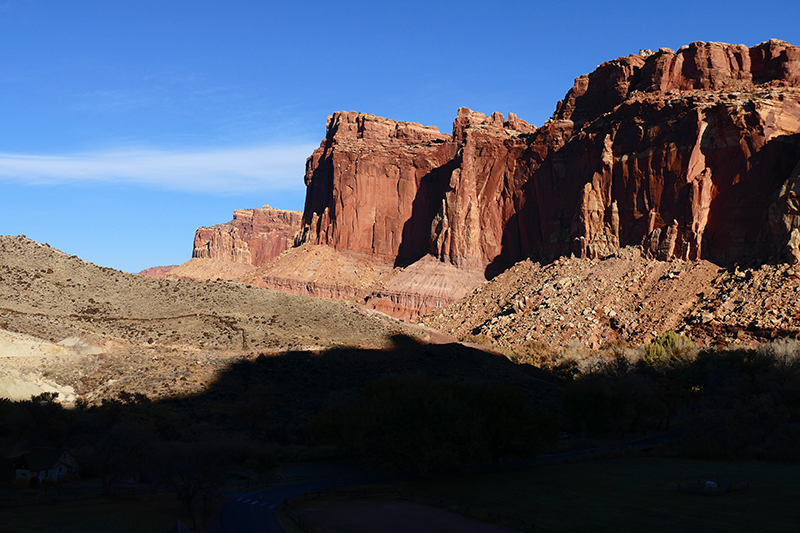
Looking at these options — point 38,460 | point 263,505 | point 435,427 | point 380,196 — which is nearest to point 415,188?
point 380,196

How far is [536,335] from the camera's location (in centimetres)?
8744

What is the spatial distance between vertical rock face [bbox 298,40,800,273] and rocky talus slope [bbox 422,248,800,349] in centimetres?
352

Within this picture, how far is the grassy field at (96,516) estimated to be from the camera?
2677 centimetres

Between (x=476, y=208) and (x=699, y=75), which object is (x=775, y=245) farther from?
(x=476, y=208)

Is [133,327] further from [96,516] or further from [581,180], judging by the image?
[581,180]

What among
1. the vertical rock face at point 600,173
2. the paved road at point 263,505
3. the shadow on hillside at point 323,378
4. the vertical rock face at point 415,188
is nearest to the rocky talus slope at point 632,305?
the vertical rock face at point 600,173

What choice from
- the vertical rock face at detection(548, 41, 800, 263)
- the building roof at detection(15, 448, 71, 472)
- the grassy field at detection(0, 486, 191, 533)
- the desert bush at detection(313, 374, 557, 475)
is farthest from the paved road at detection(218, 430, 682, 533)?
the vertical rock face at detection(548, 41, 800, 263)

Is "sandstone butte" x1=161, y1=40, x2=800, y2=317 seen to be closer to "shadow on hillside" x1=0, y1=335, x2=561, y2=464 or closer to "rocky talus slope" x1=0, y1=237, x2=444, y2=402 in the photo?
"rocky talus slope" x1=0, y1=237, x2=444, y2=402

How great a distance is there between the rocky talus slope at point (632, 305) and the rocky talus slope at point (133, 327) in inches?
479

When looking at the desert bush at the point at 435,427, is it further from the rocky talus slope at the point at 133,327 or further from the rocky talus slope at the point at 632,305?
the rocky talus slope at the point at 632,305

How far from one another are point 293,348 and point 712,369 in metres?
36.5

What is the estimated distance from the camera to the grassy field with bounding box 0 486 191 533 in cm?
2677

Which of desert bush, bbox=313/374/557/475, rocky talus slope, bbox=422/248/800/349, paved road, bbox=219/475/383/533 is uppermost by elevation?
rocky talus slope, bbox=422/248/800/349

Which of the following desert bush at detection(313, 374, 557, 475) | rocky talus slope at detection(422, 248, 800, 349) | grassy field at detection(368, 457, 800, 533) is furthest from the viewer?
rocky talus slope at detection(422, 248, 800, 349)
